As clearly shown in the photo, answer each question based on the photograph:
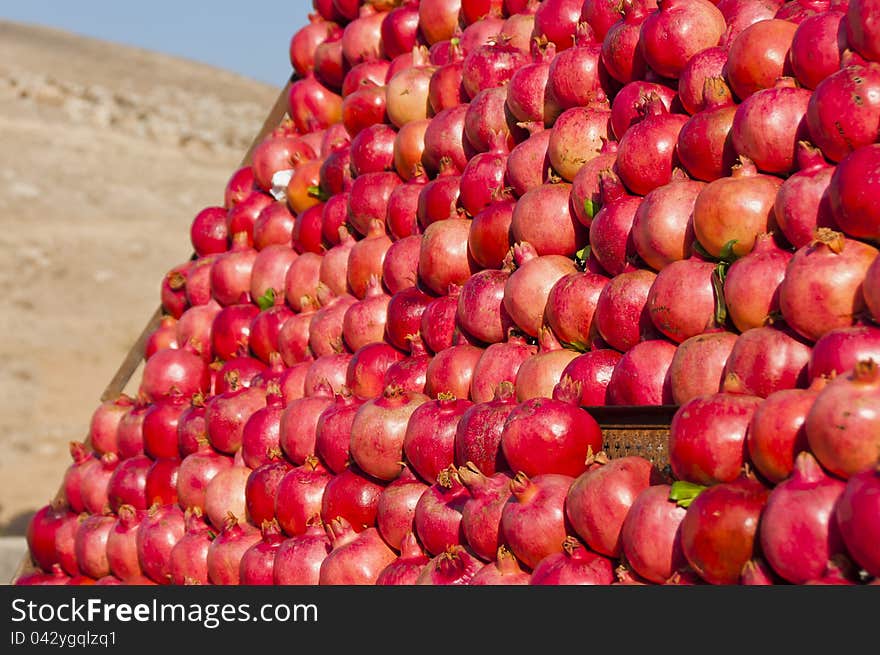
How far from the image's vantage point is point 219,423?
4266mm

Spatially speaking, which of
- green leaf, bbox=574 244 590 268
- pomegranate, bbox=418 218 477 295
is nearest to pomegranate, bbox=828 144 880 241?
green leaf, bbox=574 244 590 268

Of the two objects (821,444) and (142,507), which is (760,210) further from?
(142,507)

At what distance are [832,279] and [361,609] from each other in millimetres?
1175

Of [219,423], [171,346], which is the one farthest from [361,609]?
[171,346]

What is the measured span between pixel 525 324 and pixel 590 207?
15.1 inches

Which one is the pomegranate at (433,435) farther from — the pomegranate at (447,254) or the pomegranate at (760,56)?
the pomegranate at (760,56)

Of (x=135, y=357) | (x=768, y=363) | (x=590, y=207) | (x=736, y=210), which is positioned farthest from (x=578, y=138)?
(x=135, y=357)

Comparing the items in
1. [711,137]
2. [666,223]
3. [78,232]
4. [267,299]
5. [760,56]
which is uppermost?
[78,232]

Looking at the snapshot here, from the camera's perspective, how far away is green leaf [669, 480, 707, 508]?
2475 mm

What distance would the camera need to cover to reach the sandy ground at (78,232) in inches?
651

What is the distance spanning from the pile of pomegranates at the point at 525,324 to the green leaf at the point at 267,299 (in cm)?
2

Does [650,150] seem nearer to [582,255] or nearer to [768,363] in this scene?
[582,255]

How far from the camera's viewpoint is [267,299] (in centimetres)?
469

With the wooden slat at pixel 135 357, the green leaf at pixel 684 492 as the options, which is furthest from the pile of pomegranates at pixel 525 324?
the wooden slat at pixel 135 357
